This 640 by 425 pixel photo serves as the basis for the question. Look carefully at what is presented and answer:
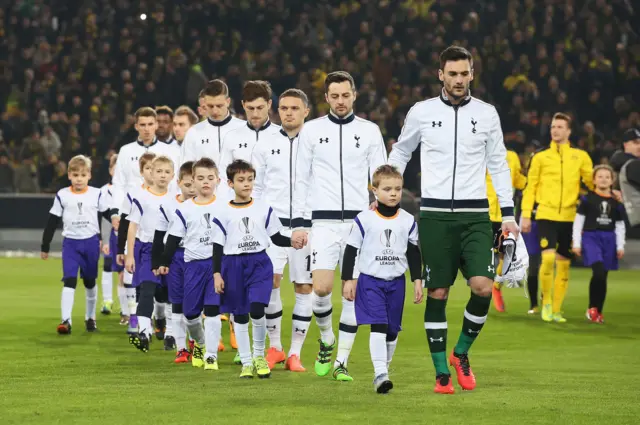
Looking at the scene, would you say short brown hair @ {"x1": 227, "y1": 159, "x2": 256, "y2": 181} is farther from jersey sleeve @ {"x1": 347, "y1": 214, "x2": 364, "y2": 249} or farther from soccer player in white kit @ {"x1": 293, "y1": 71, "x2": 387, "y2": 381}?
jersey sleeve @ {"x1": 347, "y1": 214, "x2": 364, "y2": 249}

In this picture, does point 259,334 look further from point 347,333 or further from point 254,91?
point 254,91

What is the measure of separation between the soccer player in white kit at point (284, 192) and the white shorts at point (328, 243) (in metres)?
0.63

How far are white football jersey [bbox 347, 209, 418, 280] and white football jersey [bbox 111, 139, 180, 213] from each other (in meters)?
5.20

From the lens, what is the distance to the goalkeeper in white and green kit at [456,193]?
8.89 m

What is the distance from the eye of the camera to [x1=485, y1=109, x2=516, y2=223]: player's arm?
9.02 m

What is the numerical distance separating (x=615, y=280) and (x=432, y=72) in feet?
28.4

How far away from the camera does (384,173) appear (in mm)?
8969

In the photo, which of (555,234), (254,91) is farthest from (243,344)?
(555,234)

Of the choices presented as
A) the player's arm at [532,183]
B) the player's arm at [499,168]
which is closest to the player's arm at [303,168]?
the player's arm at [499,168]

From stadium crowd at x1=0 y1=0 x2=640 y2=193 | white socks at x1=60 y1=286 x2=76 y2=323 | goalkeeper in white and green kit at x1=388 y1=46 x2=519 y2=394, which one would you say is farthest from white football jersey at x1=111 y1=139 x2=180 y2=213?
stadium crowd at x1=0 y1=0 x2=640 y2=193

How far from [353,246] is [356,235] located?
9cm

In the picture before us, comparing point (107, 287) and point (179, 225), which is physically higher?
point (179, 225)

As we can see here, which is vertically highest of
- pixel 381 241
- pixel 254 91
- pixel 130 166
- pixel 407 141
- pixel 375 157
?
pixel 254 91

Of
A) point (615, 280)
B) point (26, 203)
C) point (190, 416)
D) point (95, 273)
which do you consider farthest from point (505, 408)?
point (26, 203)
